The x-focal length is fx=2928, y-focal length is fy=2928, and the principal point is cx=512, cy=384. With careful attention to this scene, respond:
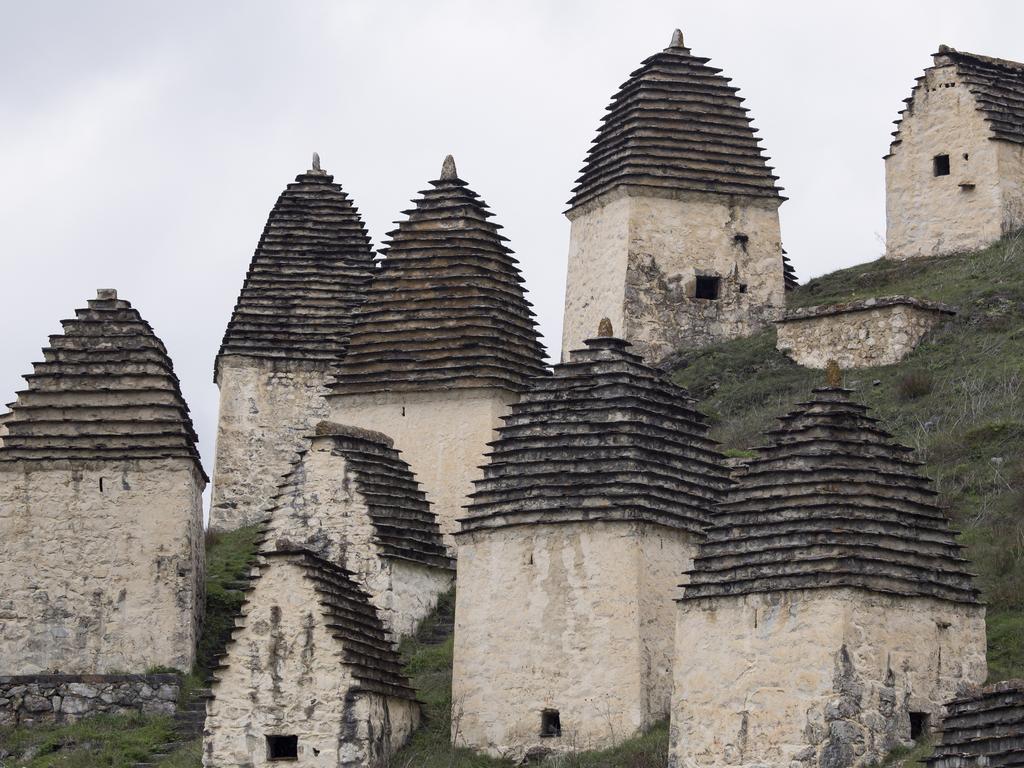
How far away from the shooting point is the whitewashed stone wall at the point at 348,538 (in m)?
40.5

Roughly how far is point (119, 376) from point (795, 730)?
13.7 meters

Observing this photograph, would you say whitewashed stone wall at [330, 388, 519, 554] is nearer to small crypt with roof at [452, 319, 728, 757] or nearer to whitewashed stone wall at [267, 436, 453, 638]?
whitewashed stone wall at [267, 436, 453, 638]

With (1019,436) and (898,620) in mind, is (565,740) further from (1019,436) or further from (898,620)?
(1019,436)

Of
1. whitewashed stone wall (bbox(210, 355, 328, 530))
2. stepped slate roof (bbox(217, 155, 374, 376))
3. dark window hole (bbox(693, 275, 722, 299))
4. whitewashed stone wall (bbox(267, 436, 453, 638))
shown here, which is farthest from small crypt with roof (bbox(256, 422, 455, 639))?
dark window hole (bbox(693, 275, 722, 299))

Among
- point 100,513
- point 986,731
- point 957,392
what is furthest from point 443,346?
point 986,731

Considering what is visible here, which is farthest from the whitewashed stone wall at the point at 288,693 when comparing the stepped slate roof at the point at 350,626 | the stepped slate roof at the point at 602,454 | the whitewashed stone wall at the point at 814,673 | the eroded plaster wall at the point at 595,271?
the eroded plaster wall at the point at 595,271

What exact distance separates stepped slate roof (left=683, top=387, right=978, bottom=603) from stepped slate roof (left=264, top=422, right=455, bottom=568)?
27.3 ft

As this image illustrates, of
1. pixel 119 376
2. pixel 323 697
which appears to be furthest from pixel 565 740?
pixel 119 376

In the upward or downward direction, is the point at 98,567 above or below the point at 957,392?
below

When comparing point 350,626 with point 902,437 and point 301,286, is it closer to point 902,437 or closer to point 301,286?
point 902,437

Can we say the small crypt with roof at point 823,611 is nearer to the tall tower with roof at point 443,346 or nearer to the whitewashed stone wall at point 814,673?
the whitewashed stone wall at point 814,673

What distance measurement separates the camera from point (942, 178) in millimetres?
56344

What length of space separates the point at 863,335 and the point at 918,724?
18000 mm

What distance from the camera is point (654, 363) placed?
53.2 meters
